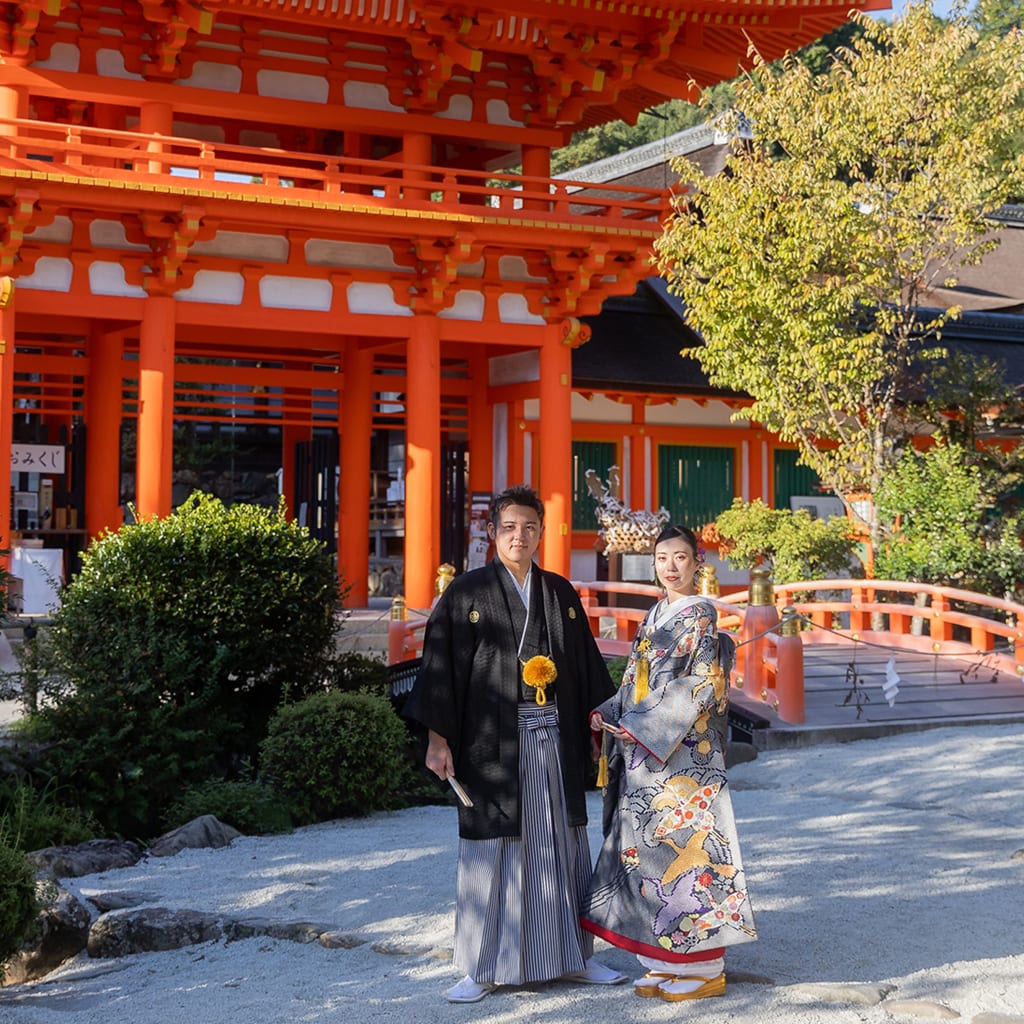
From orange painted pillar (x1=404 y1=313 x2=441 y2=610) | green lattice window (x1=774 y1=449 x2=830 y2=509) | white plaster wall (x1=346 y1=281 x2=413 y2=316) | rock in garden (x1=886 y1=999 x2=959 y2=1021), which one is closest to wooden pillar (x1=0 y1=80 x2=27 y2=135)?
white plaster wall (x1=346 y1=281 x2=413 y2=316)

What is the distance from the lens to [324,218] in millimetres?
13023

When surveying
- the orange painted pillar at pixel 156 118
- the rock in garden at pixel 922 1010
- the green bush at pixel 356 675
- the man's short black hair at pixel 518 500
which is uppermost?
the orange painted pillar at pixel 156 118

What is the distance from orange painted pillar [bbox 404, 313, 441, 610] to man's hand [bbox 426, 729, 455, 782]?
886cm

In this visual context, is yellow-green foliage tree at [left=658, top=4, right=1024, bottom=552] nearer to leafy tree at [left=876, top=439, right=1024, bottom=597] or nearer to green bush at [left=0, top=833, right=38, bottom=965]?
leafy tree at [left=876, top=439, right=1024, bottom=597]

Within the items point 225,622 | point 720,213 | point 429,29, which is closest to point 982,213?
point 720,213

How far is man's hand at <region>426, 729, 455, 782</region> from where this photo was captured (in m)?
4.87

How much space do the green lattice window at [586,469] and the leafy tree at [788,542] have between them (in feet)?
7.62

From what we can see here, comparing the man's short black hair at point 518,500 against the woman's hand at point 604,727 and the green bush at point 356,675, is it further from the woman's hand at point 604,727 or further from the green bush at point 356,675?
the green bush at point 356,675

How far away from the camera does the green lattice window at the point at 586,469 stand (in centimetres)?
1708

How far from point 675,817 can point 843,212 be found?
Answer: 31.3 ft

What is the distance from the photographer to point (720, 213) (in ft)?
44.6

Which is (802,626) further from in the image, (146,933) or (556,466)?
(146,933)

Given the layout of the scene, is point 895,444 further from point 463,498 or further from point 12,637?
point 12,637

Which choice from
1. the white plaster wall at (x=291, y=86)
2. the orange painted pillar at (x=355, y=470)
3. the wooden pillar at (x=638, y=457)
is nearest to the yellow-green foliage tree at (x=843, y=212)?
the wooden pillar at (x=638, y=457)
